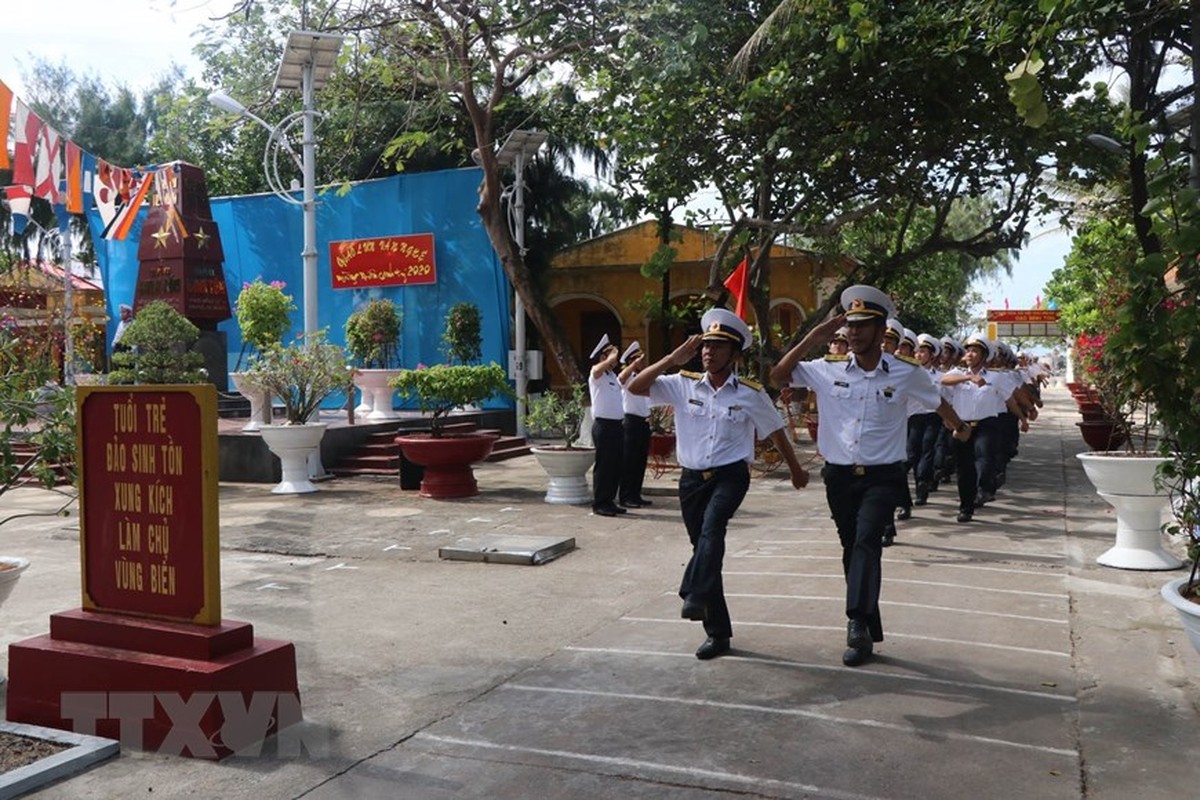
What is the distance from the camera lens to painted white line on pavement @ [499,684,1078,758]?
4.16m

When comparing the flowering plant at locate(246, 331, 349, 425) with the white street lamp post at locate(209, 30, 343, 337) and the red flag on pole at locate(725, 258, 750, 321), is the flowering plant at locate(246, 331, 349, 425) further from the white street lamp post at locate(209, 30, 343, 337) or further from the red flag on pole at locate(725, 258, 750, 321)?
the red flag on pole at locate(725, 258, 750, 321)

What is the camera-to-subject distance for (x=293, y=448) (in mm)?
12820

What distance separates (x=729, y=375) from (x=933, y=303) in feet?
86.3

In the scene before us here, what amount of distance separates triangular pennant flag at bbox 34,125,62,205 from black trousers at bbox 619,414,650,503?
10.4 m

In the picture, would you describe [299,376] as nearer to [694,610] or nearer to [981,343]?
[981,343]

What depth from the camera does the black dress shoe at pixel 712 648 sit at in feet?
17.7

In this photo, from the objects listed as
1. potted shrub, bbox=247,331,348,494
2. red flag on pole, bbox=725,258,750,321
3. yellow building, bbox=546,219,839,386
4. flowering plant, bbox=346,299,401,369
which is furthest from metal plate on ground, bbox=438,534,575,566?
yellow building, bbox=546,219,839,386

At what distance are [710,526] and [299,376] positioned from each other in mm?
8785

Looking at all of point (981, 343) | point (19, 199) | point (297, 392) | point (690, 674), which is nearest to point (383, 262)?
point (19, 199)

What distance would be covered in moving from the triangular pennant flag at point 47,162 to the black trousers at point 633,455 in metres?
10.4

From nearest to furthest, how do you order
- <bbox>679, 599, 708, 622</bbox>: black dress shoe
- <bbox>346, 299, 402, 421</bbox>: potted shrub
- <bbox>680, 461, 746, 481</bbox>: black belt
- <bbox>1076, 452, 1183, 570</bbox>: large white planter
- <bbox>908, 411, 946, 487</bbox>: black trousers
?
1. <bbox>679, 599, 708, 622</bbox>: black dress shoe
2. <bbox>680, 461, 746, 481</bbox>: black belt
3. <bbox>1076, 452, 1183, 570</bbox>: large white planter
4. <bbox>908, 411, 946, 487</bbox>: black trousers
5. <bbox>346, 299, 402, 421</bbox>: potted shrub

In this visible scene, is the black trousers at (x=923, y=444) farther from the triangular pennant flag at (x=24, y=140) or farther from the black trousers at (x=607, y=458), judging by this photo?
the triangular pennant flag at (x=24, y=140)

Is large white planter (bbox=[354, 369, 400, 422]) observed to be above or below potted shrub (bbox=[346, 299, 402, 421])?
below

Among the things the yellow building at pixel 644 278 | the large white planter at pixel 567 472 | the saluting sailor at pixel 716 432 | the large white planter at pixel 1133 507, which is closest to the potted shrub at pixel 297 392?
the large white planter at pixel 567 472
